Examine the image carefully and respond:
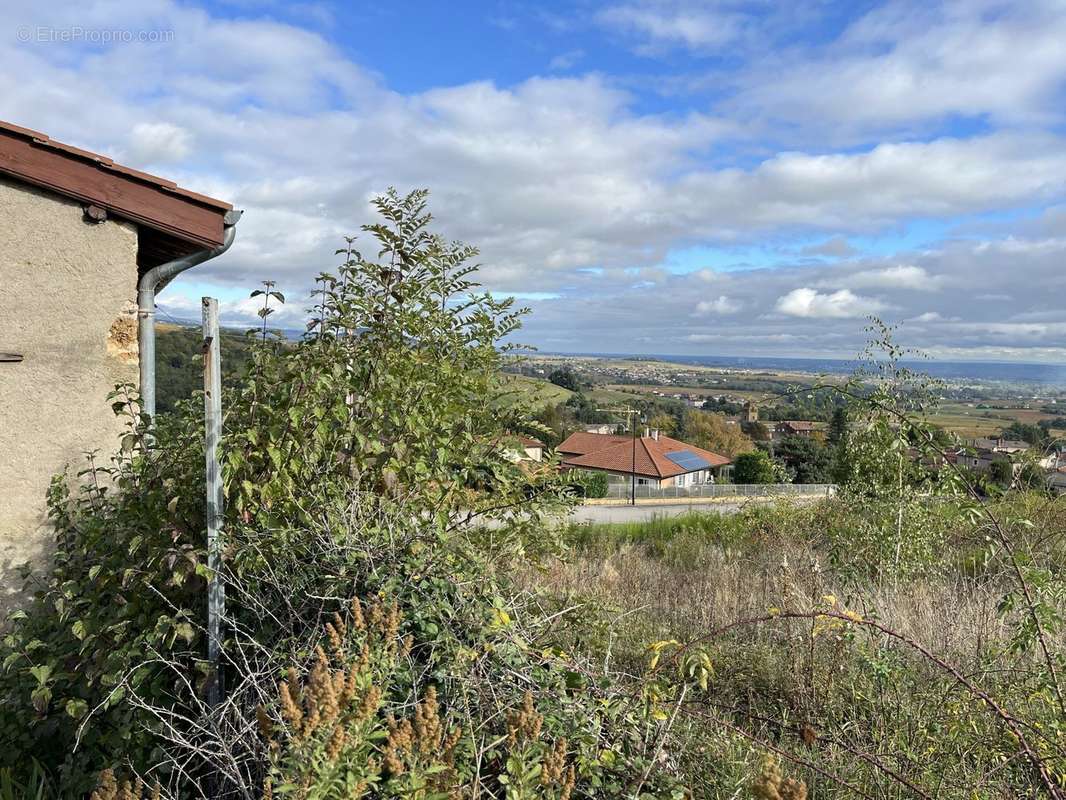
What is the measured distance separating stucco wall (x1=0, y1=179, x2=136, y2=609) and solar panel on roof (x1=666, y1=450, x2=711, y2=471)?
39.4 metres

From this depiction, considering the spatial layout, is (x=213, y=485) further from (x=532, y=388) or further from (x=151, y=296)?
(x=151, y=296)

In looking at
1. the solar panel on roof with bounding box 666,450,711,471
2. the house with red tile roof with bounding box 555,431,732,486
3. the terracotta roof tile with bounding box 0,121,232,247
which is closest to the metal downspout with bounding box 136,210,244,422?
the terracotta roof tile with bounding box 0,121,232,247

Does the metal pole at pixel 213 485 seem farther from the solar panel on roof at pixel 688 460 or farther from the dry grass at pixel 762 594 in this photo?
the solar panel on roof at pixel 688 460

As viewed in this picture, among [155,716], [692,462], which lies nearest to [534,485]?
[155,716]

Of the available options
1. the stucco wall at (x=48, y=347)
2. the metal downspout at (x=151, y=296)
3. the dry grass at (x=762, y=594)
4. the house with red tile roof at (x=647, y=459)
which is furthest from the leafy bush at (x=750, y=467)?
the stucco wall at (x=48, y=347)

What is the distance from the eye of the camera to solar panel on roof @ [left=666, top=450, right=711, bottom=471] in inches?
1670

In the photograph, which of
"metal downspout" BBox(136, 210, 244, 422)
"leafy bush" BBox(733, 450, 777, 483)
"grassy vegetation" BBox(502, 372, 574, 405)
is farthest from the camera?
"leafy bush" BBox(733, 450, 777, 483)

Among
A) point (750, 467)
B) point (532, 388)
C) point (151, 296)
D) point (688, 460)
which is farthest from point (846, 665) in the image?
point (688, 460)

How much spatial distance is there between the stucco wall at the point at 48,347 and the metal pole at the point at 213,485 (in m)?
1.94

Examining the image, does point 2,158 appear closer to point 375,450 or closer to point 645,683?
point 375,450

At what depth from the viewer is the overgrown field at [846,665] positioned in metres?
2.82

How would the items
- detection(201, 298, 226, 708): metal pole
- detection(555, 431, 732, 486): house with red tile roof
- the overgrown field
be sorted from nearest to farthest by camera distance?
detection(201, 298, 226, 708): metal pole, the overgrown field, detection(555, 431, 732, 486): house with red tile roof

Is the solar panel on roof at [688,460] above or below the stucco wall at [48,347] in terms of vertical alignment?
below

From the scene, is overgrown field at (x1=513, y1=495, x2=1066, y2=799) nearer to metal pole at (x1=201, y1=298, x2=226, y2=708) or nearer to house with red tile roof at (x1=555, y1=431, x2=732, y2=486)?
metal pole at (x1=201, y1=298, x2=226, y2=708)
